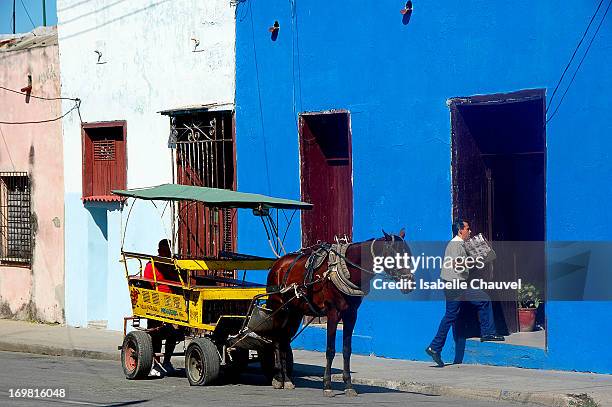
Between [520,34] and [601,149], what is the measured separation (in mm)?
1893

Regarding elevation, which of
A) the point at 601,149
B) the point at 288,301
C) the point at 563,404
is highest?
the point at 601,149

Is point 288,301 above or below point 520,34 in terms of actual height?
below

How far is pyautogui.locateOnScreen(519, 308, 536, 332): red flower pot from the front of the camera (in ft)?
53.7

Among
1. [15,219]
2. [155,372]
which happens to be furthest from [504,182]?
[15,219]

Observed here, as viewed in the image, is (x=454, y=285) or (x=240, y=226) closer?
(x=454, y=285)

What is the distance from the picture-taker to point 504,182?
1689 centimetres

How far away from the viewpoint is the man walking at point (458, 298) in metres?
15.5

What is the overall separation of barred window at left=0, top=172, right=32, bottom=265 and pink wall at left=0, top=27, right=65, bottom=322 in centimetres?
21

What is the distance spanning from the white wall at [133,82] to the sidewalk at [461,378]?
122 inches

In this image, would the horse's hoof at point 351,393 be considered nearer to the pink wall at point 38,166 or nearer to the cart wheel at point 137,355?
the cart wheel at point 137,355

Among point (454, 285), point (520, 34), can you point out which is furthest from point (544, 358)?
point (520, 34)

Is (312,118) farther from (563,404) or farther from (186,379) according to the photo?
(563,404)

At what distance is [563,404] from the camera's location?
1241cm

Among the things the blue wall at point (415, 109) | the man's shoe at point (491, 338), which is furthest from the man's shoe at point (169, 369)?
the man's shoe at point (491, 338)
